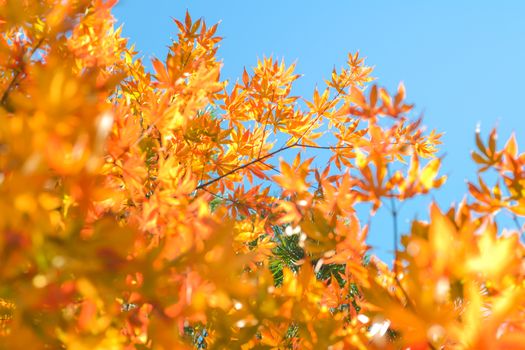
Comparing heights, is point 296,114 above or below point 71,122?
above

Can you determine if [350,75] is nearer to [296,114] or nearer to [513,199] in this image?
[296,114]

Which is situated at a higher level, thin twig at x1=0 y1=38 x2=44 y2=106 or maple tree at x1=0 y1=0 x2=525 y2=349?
thin twig at x1=0 y1=38 x2=44 y2=106

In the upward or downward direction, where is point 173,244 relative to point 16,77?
downward

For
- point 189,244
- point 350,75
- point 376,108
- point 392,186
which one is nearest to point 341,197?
point 392,186

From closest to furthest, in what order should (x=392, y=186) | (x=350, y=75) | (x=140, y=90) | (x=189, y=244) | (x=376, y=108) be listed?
(x=189, y=244) → (x=392, y=186) → (x=376, y=108) → (x=140, y=90) → (x=350, y=75)

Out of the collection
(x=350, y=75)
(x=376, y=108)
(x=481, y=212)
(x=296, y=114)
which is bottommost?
(x=481, y=212)

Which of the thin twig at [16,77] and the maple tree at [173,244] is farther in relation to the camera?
the thin twig at [16,77]

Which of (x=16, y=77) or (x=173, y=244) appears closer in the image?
(x=173, y=244)

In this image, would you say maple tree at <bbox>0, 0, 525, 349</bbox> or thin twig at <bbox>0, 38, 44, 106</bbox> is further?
thin twig at <bbox>0, 38, 44, 106</bbox>

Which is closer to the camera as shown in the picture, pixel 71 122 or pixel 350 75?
pixel 71 122

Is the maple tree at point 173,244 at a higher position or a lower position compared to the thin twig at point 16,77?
lower

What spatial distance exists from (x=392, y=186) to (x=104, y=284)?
1.41 feet

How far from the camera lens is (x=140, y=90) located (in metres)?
1.53

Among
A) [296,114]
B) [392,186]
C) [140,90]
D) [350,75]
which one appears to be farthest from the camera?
[350,75]
